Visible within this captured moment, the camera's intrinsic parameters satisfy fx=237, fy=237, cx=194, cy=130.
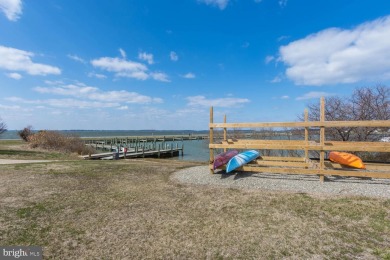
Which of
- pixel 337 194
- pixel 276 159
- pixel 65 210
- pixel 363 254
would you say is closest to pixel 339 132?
pixel 276 159

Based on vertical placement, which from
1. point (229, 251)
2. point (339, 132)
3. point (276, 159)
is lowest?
point (229, 251)

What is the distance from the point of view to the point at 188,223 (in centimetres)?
462

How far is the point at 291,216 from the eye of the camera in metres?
4.84

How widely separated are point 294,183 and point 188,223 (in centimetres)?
390

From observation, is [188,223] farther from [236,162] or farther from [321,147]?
[321,147]

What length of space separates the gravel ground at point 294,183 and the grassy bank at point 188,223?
508 millimetres

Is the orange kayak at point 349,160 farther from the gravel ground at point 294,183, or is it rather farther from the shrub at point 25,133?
the shrub at point 25,133

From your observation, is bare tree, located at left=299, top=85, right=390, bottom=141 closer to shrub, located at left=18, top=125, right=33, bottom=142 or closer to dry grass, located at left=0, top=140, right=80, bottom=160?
dry grass, located at left=0, top=140, right=80, bottom=160

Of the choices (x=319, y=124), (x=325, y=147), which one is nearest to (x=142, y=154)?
(x=325, y=147)

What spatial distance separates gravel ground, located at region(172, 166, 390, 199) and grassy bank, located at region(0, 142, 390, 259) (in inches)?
20.0

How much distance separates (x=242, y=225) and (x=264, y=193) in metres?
1.99

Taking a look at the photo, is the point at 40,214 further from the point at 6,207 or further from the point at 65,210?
the point at 6,207

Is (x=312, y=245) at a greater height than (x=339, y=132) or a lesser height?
lesser

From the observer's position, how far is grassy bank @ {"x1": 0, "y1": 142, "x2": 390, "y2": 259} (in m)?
3.68
